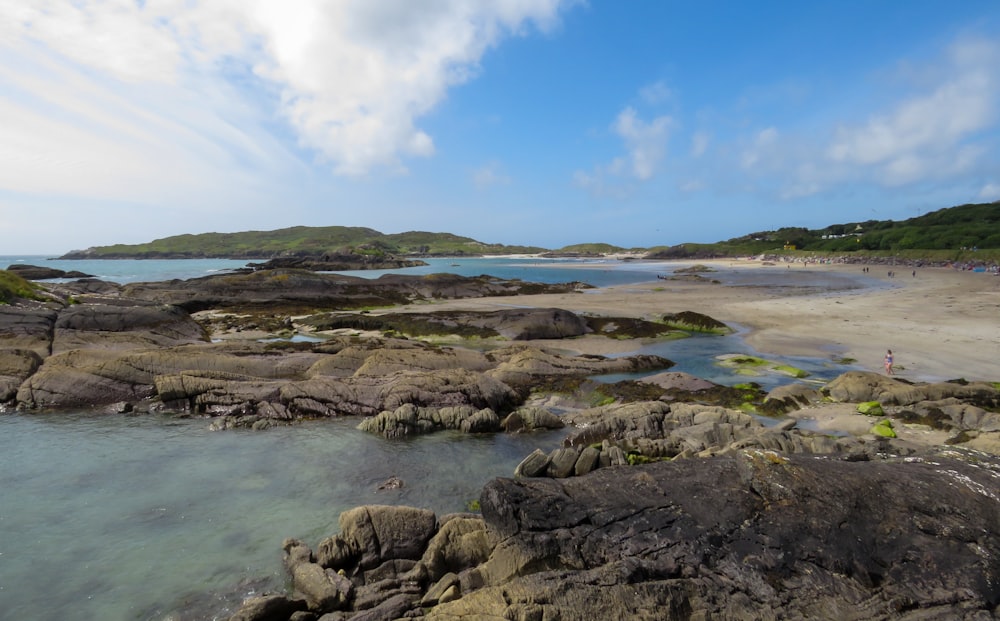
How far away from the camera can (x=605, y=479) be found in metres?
10.0

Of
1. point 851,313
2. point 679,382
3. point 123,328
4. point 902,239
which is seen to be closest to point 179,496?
point 679,382

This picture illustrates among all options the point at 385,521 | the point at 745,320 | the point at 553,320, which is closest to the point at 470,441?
the point at 385,521

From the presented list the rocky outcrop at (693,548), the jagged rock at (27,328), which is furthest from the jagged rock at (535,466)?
the jagged rock at (27,328)

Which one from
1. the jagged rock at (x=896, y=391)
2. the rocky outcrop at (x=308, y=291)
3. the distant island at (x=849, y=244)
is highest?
the distant island at (x=849, y=244)

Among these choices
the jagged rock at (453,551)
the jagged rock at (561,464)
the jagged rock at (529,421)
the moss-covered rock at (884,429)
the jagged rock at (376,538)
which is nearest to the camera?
the jagged rock at (453,551)

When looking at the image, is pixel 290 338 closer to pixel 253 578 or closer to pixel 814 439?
pixel 253 578

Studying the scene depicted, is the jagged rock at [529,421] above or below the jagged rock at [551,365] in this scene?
below

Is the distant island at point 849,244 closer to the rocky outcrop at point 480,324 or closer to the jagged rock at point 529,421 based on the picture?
the rocky outcrop at point 480,324

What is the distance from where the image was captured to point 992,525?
8.56m

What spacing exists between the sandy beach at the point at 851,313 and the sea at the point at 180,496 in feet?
59.0

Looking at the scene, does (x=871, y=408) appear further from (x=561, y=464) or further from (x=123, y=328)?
(x=123, y=328)

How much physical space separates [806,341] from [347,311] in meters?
36.6

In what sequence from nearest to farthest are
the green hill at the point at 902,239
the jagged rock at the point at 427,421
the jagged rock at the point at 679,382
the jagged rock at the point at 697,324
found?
A: the jagged rock at the point at 427,421 → the jagged rock at the point at 679,382 → the jagged rock at the point at 697,324 → the green hill at the point at 902,239

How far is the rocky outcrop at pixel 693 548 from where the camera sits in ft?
25.0
